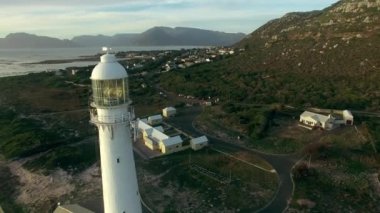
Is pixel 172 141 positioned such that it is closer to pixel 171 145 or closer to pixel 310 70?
pixel 171 145

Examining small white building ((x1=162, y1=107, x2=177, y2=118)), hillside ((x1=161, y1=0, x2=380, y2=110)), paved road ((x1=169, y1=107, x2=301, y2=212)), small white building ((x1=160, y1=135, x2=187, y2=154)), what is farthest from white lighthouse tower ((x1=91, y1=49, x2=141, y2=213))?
hillside ((x1=161, y1=0, x2=380, y2=110))

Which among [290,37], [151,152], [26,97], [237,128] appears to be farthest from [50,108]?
[290,37]

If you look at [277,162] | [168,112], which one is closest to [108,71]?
[277,162]

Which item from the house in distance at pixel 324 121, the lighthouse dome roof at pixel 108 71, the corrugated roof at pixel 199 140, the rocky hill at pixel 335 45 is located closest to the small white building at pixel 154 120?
the corrugated roof at pixel 199 140

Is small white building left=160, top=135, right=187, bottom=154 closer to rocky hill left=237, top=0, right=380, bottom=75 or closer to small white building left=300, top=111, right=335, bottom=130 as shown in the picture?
small white building left=300, top=111, right=335, bottom=130

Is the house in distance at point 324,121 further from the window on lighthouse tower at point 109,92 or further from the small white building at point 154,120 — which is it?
the window on lighthouse tower at point 109,92

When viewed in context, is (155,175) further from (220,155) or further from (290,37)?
(290,37)
